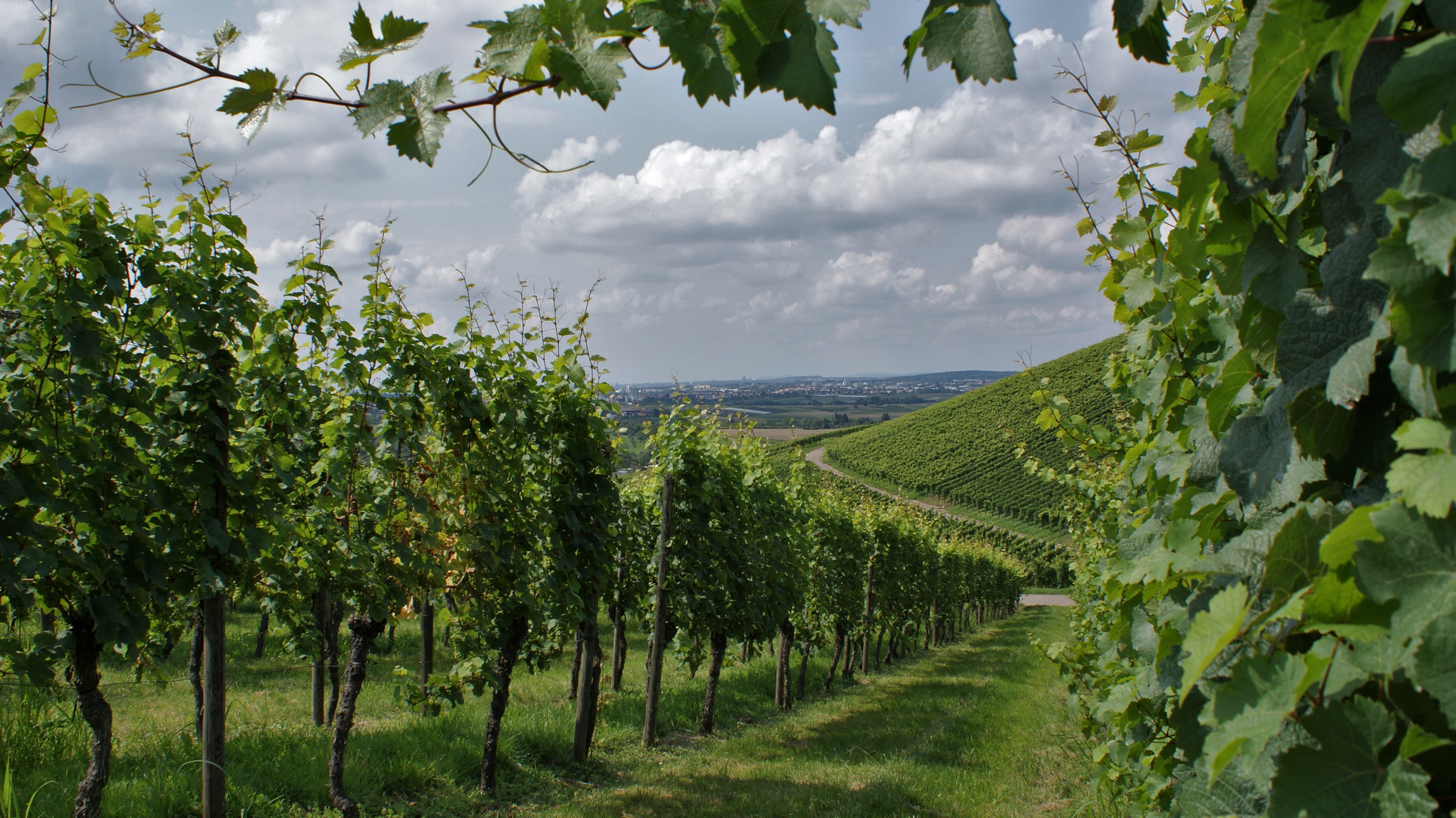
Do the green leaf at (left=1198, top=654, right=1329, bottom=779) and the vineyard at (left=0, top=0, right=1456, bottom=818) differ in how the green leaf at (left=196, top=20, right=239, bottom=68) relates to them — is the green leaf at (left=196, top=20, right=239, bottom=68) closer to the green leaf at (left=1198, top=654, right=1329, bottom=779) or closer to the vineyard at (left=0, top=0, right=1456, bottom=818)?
the vineyard at (left=0, top=0, right=1456, bottom=818)

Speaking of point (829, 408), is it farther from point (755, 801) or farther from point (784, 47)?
point (784, 47)

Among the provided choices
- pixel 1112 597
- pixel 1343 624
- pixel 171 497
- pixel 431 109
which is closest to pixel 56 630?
pixel 171 497

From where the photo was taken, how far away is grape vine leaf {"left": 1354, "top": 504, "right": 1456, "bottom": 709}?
65cm

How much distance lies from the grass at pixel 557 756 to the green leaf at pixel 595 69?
5.09m

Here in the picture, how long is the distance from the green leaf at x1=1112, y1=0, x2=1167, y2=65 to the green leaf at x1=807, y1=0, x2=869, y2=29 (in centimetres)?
37

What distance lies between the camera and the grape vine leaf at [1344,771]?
28.5 inches

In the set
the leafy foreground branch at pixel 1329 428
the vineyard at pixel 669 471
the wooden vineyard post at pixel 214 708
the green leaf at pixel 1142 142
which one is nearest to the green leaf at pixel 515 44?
the vineyard at pixel 669 471

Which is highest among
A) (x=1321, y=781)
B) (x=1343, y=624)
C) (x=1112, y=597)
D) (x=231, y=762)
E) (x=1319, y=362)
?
(x=1319, y=362)

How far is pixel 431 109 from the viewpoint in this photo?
111 centimetres

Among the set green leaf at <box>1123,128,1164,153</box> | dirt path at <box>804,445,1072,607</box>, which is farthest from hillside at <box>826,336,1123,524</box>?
green leaf at <box>1123,128,1164,153</box>

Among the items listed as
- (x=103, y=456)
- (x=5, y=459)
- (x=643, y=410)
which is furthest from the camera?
(x=643, y=410)

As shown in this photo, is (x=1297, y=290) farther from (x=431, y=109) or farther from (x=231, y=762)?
(x=231, y=762)

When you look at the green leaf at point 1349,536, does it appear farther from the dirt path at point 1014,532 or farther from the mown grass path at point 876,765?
the dirt path at point 1014,532

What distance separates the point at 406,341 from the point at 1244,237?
16.0 feet
